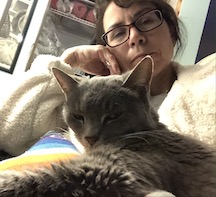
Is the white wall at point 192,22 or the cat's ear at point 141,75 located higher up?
the white wall at point 192,22

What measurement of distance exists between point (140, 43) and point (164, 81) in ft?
0.59

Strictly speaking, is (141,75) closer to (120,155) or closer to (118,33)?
(120,155)

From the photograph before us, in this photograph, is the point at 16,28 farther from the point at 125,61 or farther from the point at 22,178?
the point at 22,178

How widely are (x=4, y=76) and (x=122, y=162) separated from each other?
1.32 metres

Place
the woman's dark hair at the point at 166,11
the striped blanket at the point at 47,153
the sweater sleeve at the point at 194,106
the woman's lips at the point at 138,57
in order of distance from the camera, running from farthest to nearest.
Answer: the woman's dark hair at the point at 166,11 → the woman's lips at the point at 138,57 → the sweater sleeve at the point at 194,106 → the striped blanket at the point at 47,153

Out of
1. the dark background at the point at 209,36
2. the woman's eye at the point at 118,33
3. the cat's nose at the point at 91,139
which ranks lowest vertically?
the cat's nose at the point at 91,139

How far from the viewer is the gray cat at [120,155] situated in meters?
0.66

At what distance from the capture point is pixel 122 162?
2.39 ft

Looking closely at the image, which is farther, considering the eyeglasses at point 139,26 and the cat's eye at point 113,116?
the eyeglasses at point 139,26

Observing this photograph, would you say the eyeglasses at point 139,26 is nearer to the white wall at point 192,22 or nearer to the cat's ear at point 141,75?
the cat's ear at point 141,75

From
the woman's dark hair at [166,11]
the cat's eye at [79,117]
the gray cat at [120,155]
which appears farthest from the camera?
the woman's dark hair at [166,11]

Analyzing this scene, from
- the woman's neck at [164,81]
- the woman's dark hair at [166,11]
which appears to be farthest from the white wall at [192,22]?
the woman's neck at [164,81]

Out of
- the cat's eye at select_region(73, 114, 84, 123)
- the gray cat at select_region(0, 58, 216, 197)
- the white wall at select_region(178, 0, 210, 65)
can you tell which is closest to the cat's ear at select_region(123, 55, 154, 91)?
the gray cat at select_region(0, 58, 216, 197)

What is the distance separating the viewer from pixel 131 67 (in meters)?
1.37
